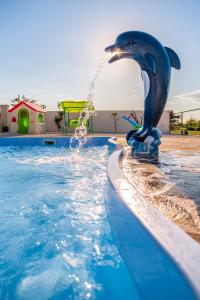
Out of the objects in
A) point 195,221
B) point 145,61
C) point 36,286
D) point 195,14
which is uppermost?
point 195,14

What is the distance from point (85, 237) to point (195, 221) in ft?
4.65

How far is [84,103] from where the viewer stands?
577 inches

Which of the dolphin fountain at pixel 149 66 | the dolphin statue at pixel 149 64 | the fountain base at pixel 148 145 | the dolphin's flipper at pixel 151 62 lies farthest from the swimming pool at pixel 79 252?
the dolphin's flipper at pixel 151 62

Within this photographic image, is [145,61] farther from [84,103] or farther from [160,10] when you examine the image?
[84,103]

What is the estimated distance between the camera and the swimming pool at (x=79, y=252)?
1.40 metres

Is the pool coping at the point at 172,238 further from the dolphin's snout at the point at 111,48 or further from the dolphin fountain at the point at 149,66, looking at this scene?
the dolphin's snout at the point at 111,48

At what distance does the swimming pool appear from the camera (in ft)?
4.60

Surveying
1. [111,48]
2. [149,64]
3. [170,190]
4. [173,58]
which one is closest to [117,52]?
[111,48]

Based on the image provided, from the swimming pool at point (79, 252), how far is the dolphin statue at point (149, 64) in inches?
79.8

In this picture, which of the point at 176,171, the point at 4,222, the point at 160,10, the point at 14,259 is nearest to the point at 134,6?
the point at 160,10

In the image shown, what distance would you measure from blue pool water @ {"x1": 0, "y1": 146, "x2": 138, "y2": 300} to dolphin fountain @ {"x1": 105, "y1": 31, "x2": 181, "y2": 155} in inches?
59.6

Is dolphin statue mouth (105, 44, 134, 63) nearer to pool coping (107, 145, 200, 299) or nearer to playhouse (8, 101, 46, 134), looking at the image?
pool coping (107, 145, 200, 299)

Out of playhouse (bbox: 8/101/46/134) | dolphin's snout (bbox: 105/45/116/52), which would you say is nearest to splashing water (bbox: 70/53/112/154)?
dolphin's snout (bbox: 105/45/116/52)

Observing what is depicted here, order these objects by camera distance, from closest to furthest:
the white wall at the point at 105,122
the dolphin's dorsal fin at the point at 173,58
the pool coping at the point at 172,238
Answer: the pool coping at the point at 172,238, the dolphin's dorsal fin at the point at 173,58, the white wall at the point at 105,122
